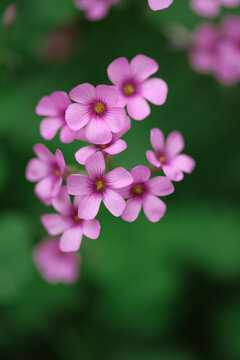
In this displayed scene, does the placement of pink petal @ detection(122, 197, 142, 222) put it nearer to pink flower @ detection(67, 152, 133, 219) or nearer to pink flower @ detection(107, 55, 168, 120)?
pink flower @ detection(67, 152, 133, 219)

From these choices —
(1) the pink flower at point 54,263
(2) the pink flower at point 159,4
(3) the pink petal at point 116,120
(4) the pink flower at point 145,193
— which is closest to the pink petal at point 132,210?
(4) the pink flower at point 145,193

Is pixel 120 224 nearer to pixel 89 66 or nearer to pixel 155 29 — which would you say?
pixel 89 66

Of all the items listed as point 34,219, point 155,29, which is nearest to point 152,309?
point 34,219

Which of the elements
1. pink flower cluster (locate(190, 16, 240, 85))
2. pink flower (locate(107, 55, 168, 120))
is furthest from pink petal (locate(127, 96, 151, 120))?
pink flower cluster (locate(190, 16, 240, 85))

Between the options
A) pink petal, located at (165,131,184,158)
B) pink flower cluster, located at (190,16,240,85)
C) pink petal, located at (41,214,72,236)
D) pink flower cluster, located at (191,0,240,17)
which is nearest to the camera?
pink petal, located at (41,214,72,236)

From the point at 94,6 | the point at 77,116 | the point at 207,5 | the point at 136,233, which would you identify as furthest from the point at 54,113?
the point at 136,233

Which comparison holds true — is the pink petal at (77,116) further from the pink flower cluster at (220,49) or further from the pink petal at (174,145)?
the pink flower cluster at (220,49)
